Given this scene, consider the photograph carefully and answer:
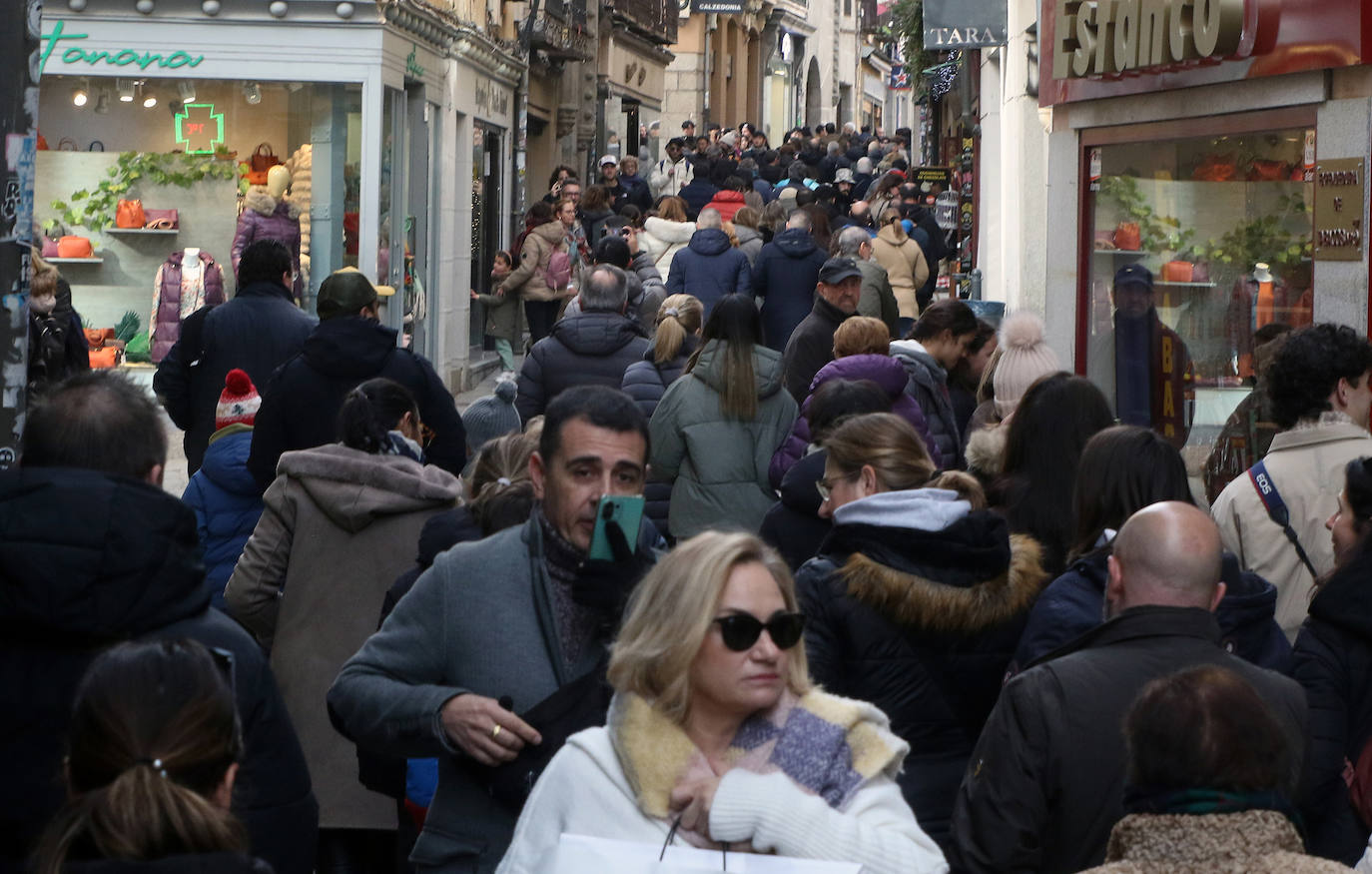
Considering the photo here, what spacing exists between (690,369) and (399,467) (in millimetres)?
2756

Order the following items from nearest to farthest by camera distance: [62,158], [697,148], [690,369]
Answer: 1. [690,369]
2. [62,158]
3. [697,148]

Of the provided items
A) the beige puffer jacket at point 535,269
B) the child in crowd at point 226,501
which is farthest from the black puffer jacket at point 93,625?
the beige puffer jacket at point 535,269

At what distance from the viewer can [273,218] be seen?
16203mm

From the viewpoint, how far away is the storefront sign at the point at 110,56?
1628cm

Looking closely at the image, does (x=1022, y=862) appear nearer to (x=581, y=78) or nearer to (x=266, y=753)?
(x=266, y=753)

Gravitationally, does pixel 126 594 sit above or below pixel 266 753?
above

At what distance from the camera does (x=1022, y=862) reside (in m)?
3.72

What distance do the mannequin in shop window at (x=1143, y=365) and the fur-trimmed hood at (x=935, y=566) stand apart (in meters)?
6.51

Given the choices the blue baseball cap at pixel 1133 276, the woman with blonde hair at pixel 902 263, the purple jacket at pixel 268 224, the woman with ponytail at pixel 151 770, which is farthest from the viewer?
the woman with blonde hair at pixel 902 263

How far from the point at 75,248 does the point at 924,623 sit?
1294 cm

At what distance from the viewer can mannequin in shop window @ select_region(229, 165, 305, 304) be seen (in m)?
15.9

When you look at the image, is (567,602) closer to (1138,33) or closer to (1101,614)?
(1101,614)

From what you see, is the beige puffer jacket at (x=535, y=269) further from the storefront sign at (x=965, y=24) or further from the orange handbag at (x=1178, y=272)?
the orange handbag at (x=1178, y=272)

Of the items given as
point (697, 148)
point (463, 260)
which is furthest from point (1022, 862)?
point (697, 148)
